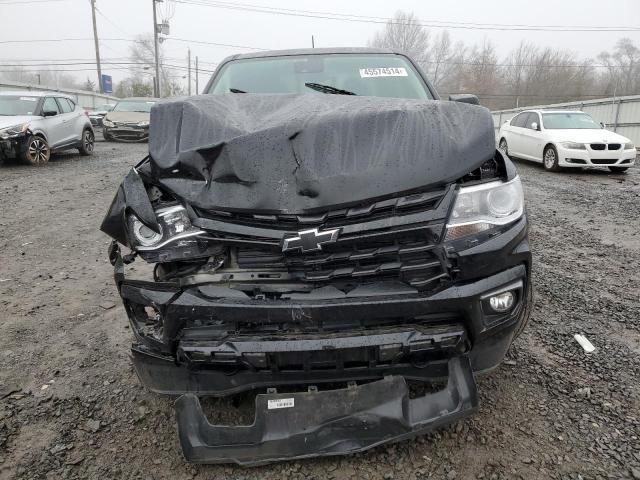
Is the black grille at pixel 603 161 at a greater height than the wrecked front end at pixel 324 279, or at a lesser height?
lesser

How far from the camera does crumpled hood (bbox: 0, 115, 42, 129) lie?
9414 millimetres

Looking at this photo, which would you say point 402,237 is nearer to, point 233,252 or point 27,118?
point 233,252

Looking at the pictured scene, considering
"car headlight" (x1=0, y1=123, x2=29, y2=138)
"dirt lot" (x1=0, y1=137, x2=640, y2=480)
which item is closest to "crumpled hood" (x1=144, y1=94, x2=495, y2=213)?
"dirt lot" (x1=0, y1=137, x2=640, y2=480)

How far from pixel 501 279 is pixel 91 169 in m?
10.2

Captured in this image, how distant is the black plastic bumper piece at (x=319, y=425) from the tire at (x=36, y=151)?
10095mm

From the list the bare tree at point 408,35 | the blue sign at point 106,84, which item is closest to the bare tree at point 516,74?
the bare tree at point 408,35

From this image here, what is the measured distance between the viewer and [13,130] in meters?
9.38

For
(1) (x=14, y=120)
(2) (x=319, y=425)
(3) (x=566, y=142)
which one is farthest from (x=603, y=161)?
(1) (x=14, y=120)

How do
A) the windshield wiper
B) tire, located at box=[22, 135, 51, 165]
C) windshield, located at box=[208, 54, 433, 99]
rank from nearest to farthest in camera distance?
the windshield wiper → windshield, located at box=[208, 54, 433, 99] → tire, located at box=[22, 135, 51, 165]

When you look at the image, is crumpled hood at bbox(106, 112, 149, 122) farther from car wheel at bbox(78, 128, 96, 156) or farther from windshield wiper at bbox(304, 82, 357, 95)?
windshield wiper at bbox(304, 82, 357, 95)

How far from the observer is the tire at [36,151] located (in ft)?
31.7

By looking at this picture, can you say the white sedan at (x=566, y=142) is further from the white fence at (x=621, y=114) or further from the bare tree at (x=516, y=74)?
the bare tree at (x=516, y=74)

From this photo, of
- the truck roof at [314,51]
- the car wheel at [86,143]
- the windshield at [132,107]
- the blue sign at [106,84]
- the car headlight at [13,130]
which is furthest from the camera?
the blue sign at [106,84]

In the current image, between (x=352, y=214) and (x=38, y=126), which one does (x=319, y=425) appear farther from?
(x=38, y=126)
